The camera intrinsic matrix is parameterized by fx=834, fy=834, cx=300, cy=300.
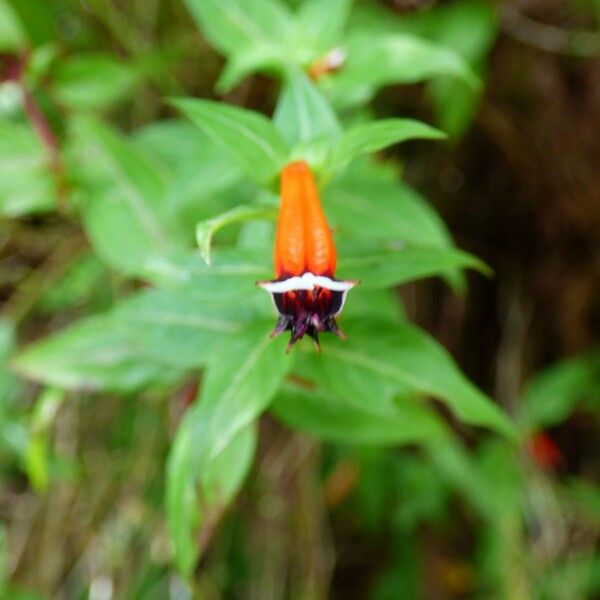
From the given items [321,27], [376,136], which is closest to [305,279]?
[376,136]

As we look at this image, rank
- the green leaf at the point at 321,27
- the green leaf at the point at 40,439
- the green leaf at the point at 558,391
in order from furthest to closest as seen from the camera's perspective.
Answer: the green leaf at the point at 558,391
the green leaf at the point at 40,439
the green leaf at the point at 321,27

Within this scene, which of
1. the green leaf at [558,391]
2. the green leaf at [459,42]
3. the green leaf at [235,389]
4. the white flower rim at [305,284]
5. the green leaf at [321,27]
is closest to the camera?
the white flower rim at [305,284]

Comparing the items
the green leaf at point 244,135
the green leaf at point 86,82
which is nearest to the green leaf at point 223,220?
the green leaf at point 244,135

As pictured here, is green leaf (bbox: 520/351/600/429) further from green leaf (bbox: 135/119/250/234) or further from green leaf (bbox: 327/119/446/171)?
green leaf (bbox: 327/119/446/171)

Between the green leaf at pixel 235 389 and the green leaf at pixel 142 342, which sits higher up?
the green leaf at pixel 235 389

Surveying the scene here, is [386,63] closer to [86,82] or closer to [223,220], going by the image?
[223,220]

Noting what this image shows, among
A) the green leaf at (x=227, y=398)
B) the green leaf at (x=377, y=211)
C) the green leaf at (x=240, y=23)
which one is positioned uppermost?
the green leaf at (x=240, y=23)

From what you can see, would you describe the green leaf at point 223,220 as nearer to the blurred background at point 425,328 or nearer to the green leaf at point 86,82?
the blurred background at point 425,328
